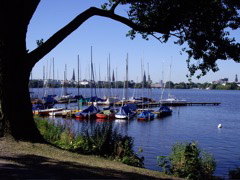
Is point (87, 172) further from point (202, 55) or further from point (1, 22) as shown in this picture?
point (202, 55)

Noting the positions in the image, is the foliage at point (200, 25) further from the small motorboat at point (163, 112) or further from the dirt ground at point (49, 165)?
the small motorboat at point (163, 112)

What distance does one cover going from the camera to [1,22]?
1048cm

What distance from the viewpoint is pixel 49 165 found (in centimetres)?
855

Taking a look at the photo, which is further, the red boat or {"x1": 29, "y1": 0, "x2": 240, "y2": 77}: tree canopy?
the red boat

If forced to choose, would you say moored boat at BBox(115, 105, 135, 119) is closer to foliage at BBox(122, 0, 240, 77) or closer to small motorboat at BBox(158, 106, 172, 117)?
small motorboat at BBox(158, 106, 172, 117)

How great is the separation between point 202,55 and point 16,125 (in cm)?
805

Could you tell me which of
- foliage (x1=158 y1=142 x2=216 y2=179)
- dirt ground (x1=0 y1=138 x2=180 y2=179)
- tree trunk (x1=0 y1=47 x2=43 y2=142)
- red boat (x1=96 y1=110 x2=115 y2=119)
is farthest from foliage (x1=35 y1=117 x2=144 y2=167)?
red boat (x1=96 y1=110 x2=115 y2=119)

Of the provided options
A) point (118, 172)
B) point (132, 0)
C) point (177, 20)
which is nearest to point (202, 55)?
point (177, 20)

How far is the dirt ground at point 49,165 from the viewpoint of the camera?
7.63 m

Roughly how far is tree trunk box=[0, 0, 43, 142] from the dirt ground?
1.78 feet

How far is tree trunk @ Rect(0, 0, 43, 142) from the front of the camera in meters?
10.5

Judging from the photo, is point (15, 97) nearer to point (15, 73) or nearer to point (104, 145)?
point (15, 73)

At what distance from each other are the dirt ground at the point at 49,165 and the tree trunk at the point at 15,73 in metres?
0.54

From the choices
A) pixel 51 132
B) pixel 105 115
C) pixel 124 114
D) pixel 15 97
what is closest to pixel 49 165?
pixel 15 97
